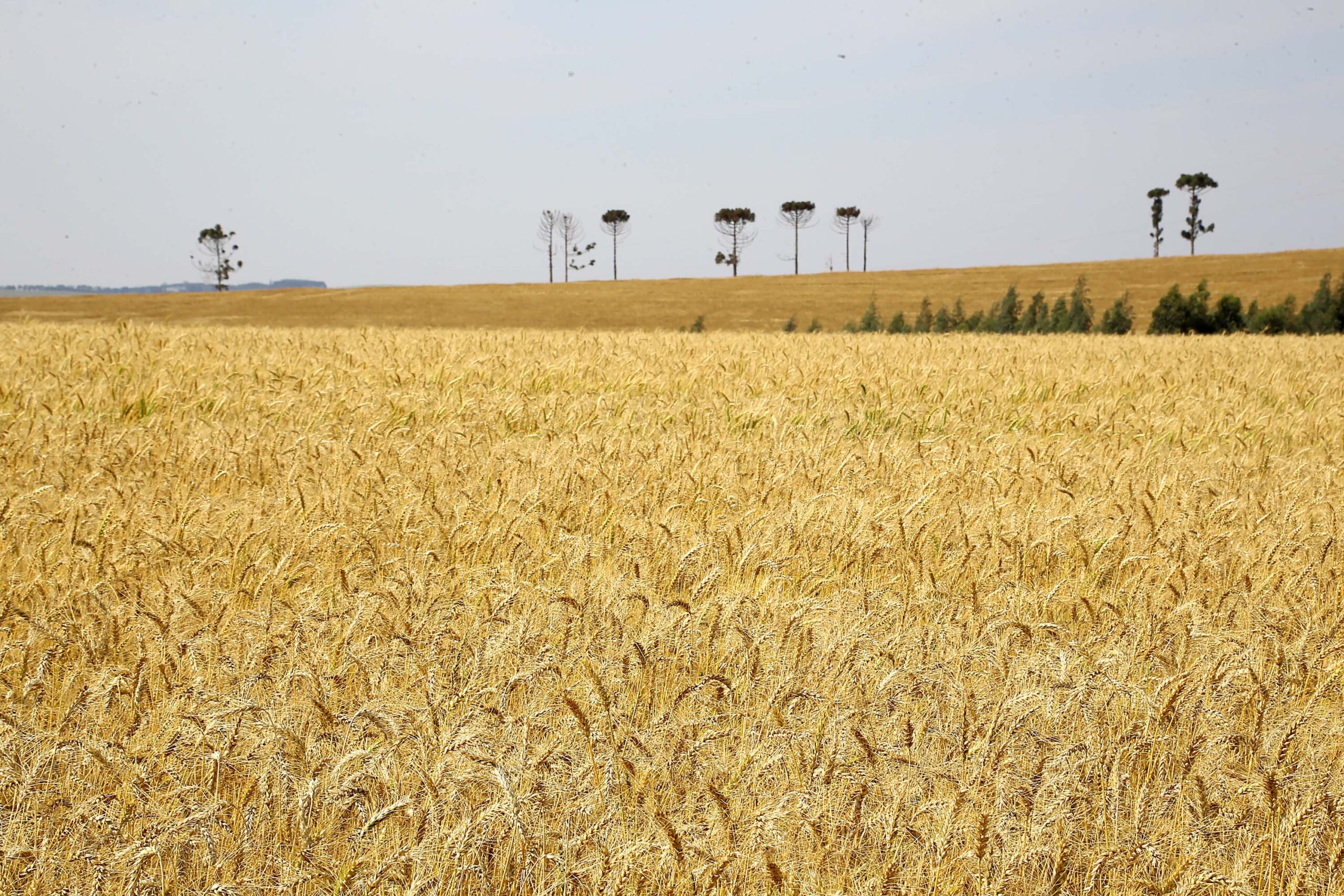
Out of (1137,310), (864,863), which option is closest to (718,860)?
(864,863)

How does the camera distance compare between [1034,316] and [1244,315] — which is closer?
[1034,316]

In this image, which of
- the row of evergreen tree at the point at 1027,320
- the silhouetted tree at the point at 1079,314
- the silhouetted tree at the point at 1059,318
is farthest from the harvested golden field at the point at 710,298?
the silhouetted tree at the point at 1079,314

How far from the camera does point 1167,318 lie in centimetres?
3089

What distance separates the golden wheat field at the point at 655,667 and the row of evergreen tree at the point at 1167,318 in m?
24.7

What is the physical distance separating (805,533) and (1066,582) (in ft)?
2.80

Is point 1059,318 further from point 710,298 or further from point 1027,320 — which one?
point 710,298

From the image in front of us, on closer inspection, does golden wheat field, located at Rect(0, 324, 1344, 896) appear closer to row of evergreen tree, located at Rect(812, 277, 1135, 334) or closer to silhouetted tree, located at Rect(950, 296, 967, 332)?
row of evergreen tree, located at Rect(812, 277, 1135, 334)

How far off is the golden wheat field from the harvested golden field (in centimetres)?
3807

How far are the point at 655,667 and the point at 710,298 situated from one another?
56.5 metres

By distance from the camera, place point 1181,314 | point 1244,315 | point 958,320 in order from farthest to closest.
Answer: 1. point 958,320
2. point 1244,315
3. point 1181,314

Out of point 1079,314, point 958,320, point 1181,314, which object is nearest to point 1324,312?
point 1181,314

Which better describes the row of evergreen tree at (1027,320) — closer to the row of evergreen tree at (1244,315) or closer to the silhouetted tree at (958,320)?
the silhouetted tree at (958,320)

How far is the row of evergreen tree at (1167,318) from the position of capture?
28.9 metres

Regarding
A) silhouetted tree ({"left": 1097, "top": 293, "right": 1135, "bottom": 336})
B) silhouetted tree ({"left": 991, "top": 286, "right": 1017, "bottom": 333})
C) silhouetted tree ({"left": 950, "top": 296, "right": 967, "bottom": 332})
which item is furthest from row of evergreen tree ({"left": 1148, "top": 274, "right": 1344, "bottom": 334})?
silhouetted tree ({"left": 950, "top": 296, "right": 967, "bottom": 332})
